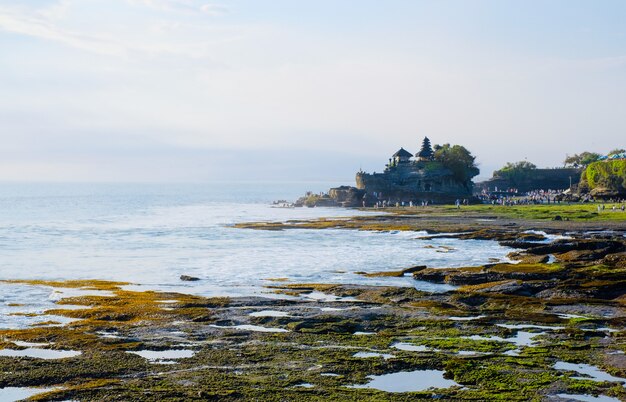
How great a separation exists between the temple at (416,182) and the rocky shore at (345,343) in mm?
108058

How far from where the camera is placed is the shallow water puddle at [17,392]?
18023mm

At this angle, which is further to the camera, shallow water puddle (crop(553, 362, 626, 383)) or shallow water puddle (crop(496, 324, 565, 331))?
shallow water puddle (crop(496, 324, 565, 331))

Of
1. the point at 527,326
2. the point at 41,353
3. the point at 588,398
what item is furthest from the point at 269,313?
the point at 588,398

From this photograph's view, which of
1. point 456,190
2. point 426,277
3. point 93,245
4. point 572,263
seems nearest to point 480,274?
point 426,277

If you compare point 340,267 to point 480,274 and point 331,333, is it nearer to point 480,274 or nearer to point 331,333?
point 480,274

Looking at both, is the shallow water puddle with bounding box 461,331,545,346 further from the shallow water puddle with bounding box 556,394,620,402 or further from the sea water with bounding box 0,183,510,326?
the sea water with bounding box 0,183,510,326

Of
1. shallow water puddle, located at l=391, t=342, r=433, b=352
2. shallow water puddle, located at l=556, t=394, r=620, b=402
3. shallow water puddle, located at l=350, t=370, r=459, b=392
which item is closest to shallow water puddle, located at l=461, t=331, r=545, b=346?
shallow water puddle, located at l=391, t=342, r=433, b=352

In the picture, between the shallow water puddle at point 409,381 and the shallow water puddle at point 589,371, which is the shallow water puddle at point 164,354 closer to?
the shallow water puddle at point 409,381

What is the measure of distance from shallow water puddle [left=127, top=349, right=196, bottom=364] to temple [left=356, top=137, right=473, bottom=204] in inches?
4873

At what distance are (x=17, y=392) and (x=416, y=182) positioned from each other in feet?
441

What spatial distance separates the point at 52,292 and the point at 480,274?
21.7 m

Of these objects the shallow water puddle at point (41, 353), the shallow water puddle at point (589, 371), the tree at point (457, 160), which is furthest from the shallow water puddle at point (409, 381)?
the tree at point (457, 160)

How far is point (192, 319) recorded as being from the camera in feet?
91.8

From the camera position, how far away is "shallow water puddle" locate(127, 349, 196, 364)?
70.7 ft
